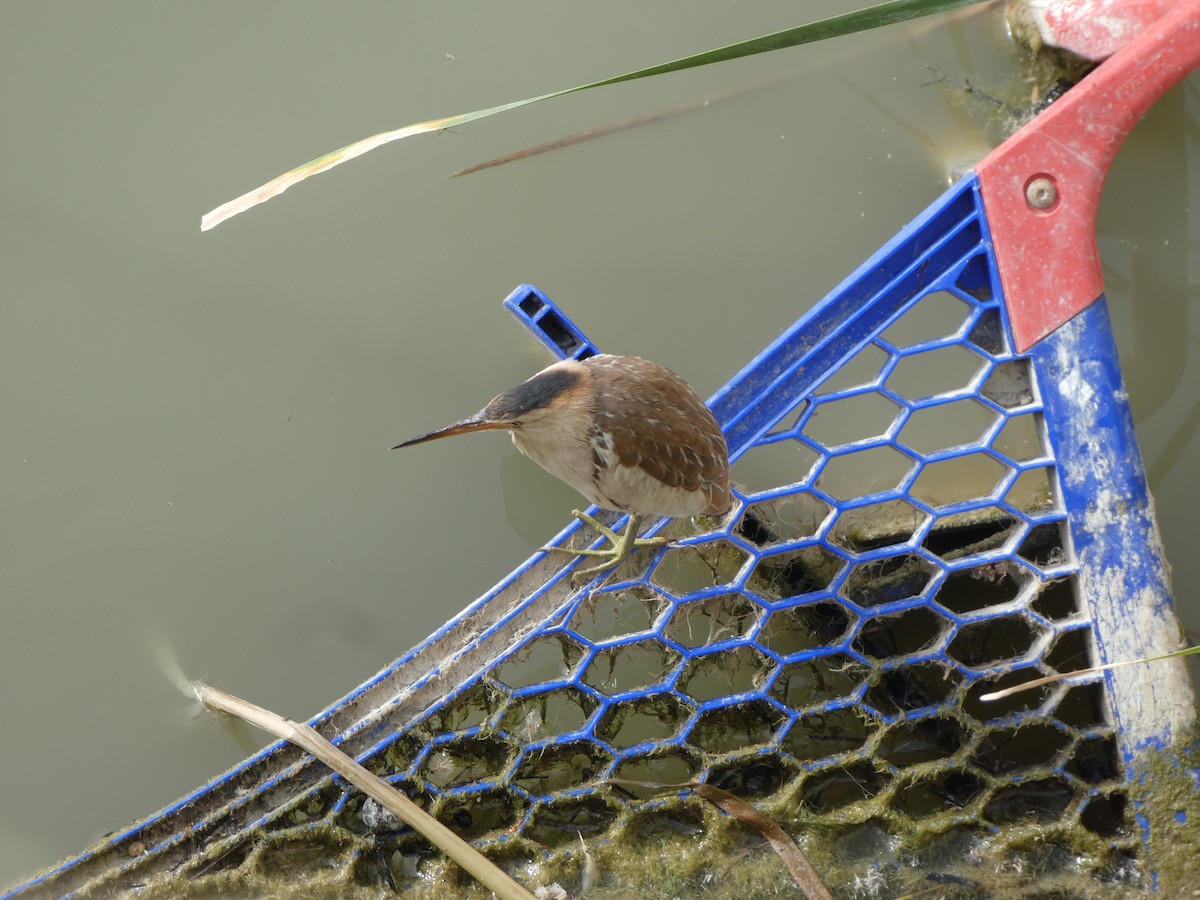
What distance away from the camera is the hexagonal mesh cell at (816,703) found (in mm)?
2125

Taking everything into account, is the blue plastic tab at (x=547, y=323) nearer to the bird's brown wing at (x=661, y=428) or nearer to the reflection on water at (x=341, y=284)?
the bird's brown wing at (x=661, y=428)

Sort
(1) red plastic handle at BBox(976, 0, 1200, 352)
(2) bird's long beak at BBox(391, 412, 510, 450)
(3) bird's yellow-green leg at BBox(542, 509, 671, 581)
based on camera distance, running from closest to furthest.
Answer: (2) bird's long beak at BBox(391, 412, 510, 450), (1) red plastic handle at BBox(976, 0, 1200, 352), (3) bird's yellow-green leg at BBox(542, 509, 671, 581)

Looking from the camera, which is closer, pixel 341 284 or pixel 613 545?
pixel 613 545

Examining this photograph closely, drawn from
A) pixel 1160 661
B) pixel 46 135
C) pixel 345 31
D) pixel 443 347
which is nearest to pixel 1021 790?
pixel 1160 661

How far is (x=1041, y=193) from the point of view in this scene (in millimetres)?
2078

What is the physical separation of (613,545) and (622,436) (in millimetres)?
384

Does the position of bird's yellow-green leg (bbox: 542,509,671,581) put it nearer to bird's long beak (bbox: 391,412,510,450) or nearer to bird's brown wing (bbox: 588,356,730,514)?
bird's brown wing (bbox: 588,356,730,514)

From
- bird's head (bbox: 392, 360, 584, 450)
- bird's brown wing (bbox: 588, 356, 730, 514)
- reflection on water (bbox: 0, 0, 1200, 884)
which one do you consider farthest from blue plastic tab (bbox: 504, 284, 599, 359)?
reflection on water (bbox: 0, 0, 1200, 884)

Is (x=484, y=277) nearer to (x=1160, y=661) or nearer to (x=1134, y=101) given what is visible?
(x=1134, y=101)

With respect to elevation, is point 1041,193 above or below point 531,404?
above

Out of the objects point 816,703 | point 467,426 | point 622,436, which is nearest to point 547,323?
point 622,436

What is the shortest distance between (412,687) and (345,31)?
1933 mm

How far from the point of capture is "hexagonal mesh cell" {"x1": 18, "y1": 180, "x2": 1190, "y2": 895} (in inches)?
83.7

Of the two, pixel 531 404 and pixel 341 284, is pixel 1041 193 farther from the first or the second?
pixel 341 284
